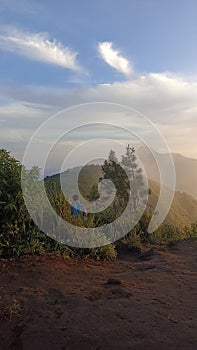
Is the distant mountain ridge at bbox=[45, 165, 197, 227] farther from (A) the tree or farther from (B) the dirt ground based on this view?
(B) the dirt ground

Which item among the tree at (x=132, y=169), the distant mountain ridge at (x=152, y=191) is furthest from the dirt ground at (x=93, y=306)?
the tree at (x=132, y=169)

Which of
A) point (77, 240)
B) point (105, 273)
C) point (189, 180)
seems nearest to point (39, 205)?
point (77, 240)

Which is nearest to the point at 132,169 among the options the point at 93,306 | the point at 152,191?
the point at 152,191

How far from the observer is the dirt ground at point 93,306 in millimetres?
3738

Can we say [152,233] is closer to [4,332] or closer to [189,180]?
[4,332]

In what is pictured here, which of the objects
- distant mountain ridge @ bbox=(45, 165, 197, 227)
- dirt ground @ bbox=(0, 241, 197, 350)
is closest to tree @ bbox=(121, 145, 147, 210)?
distant mountain ridge @ bbox=(45, 165, 197, 227)

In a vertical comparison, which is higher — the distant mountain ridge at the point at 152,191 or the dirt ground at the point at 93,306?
the distant mountain ridge at the point at 152,191

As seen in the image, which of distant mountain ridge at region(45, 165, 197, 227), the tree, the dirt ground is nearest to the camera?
the dirt ground

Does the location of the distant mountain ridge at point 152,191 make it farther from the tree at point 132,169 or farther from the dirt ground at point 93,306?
the dirt ground at point 93,306

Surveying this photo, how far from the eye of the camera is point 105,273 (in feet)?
20.9

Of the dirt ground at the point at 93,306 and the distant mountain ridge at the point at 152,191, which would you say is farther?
the distant mountain ridge at the point at 152,191

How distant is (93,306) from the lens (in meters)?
Result: 4.48

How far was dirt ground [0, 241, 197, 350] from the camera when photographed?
374cm

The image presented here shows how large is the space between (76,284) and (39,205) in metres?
1.61
